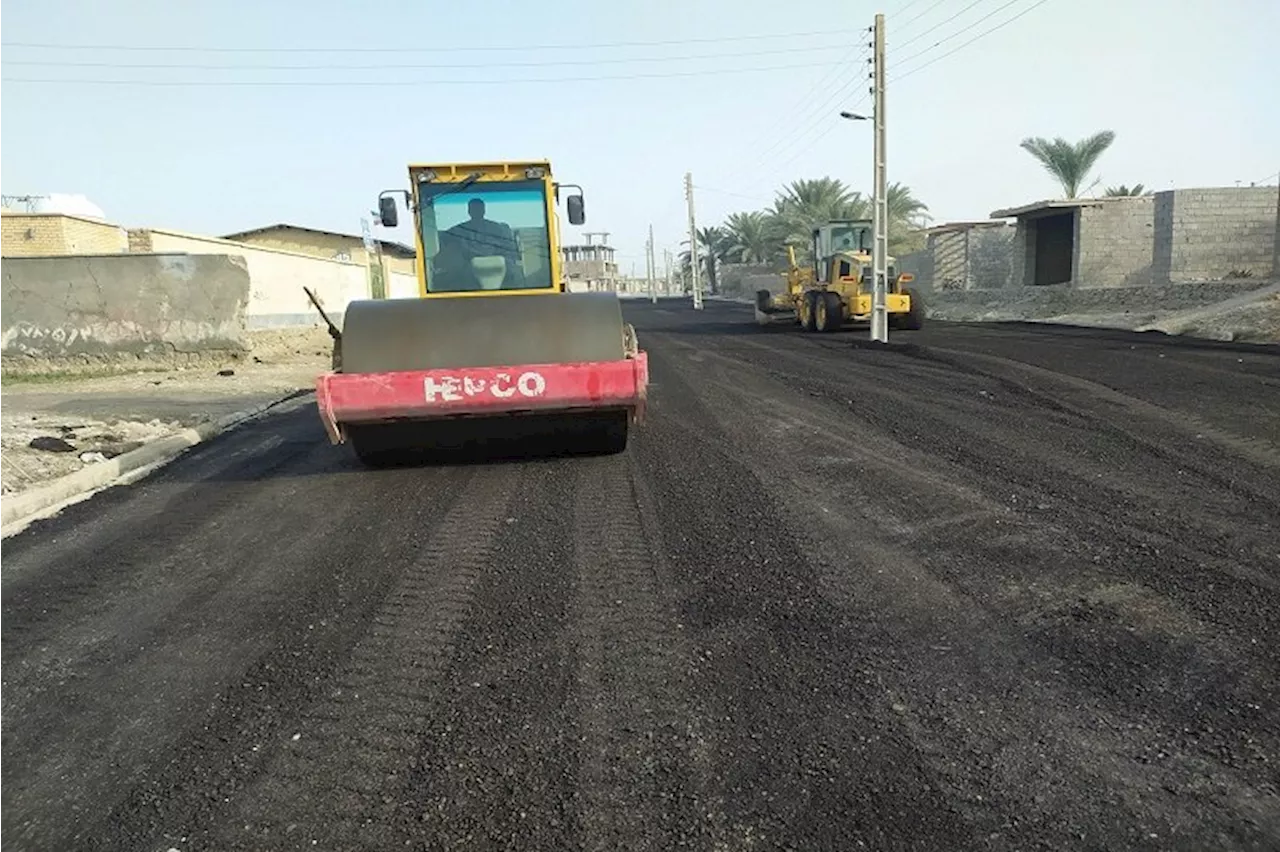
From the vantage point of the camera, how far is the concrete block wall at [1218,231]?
85.5 feet

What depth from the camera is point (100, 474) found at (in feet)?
24.2

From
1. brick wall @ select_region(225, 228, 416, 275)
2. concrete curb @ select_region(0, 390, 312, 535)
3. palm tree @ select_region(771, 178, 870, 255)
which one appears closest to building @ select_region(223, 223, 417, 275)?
brick wall @ select_region(225, 228, 416, 275)

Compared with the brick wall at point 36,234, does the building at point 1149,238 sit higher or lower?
lower

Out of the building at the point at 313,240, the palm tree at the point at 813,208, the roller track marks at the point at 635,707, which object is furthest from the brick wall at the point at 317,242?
the roller track marks at the point at 635,707

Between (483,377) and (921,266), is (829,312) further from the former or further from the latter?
(921,266)

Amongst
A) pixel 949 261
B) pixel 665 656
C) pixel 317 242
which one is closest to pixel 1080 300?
pixel 949 261

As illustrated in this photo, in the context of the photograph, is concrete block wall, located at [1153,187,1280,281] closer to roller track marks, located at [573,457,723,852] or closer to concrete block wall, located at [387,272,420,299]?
roller track marks, located at [573,457,723,852]

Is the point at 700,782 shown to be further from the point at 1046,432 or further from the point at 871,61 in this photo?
the point at 871,61

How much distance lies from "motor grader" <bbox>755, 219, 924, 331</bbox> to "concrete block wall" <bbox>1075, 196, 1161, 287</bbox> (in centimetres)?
924

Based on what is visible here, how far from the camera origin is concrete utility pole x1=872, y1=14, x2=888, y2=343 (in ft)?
63.3

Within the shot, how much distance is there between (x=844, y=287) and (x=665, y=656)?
67.4ft

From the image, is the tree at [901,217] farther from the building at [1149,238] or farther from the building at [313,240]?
the building at [313,240]

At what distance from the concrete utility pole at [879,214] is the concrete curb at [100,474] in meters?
13.7

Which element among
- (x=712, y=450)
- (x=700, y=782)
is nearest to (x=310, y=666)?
(x=700, y=782)
